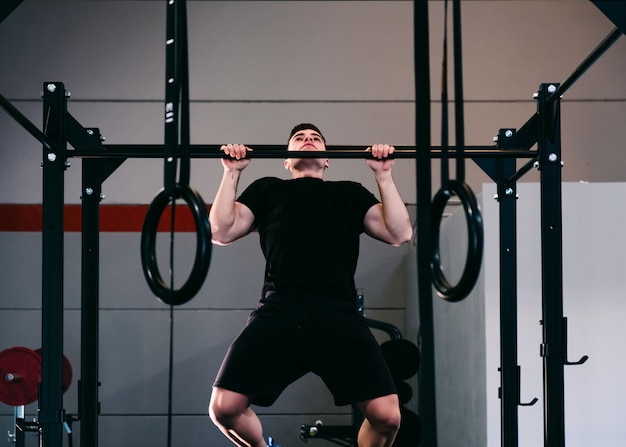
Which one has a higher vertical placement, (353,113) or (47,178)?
(353,113)

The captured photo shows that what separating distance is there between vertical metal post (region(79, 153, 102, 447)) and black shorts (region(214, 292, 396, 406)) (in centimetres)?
57

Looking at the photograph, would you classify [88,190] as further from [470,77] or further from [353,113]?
[470,77]

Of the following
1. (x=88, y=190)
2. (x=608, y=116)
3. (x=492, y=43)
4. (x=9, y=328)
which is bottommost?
(x=9, y=328)

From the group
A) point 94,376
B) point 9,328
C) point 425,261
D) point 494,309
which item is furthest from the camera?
point 9,328

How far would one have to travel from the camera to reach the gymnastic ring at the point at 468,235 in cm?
183

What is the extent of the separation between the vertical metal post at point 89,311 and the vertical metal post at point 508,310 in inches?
63.3

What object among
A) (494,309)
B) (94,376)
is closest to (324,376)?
(94,376)

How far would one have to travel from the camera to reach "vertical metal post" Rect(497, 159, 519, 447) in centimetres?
346

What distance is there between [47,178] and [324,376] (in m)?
1.19

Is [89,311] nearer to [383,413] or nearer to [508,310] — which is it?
[383,413]

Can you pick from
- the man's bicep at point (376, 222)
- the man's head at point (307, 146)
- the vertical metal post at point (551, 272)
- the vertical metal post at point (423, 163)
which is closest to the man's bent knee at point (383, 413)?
the vertical metal post at point (551, 272)

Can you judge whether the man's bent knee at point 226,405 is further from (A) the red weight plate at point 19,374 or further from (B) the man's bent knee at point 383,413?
(A) the red weight plate at point 19,374

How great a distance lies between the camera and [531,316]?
4.58 metres

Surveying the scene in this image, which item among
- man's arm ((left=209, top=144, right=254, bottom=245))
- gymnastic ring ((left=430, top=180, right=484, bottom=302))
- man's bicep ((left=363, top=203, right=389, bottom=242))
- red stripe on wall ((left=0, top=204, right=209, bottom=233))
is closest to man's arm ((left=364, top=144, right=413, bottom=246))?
man's bicep ((left=363, top=203, right=389, bottom=242))
